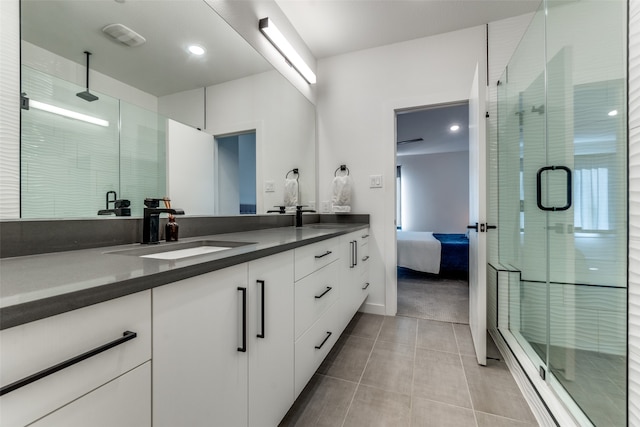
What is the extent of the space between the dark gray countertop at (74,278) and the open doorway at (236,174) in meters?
0.79

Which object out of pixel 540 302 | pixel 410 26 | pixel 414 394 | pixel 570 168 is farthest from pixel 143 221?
pixel 410 26

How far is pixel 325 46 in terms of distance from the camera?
2508mm

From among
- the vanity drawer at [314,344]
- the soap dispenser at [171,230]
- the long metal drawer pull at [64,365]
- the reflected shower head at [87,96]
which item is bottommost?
the vanity drawer at [314,344]

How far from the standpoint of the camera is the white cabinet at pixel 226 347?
0.58 metres

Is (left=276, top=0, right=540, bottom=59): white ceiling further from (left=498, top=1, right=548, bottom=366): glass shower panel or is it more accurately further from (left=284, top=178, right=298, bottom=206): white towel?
(left=284, top=178, right=298, bottom=206): white towel

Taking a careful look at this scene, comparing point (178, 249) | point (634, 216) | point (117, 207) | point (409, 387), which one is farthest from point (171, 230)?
point (634, 216)

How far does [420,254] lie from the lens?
3.62m

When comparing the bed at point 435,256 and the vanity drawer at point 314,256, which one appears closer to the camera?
the vanity drawer at point 314,256

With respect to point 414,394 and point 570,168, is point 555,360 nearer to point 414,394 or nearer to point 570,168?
point 414,394

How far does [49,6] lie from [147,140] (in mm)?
458

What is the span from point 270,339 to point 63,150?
0.90 meters

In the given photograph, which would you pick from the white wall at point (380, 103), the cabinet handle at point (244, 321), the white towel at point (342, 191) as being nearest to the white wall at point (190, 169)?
the cabinet handle at point (244, 321)

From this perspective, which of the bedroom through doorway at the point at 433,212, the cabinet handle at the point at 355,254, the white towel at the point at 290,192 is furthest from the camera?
the bedroom through doorway at the point at 433,212

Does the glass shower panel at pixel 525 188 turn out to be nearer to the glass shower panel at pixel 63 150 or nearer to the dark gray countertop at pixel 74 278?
the dark gray countertop at pixel 74 278
